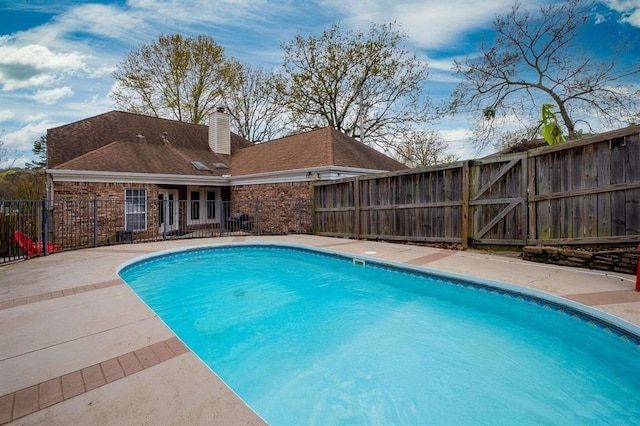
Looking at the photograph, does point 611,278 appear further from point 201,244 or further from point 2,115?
point 2,115

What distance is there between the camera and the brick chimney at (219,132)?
728 inches

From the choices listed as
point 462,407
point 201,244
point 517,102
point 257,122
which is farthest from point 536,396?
point 257,122

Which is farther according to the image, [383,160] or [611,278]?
[383,160]

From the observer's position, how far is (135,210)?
13.4m

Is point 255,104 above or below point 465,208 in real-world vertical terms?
above

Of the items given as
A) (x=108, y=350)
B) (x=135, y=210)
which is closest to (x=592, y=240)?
(x=108, y=350)

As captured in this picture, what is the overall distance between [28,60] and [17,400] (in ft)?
26.7

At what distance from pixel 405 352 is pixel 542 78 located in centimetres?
1629

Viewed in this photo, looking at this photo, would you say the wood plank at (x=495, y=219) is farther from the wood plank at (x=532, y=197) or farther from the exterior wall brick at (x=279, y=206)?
the exterior wall brick at (x=279, y=206)

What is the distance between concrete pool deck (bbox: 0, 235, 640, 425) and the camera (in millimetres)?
2188

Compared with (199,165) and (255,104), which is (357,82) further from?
(199,165)

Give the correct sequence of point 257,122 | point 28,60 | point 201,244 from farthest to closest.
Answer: point 257,122, point 201,244, point 28,60

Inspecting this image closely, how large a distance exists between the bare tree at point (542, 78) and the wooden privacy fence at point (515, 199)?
8.43 meters

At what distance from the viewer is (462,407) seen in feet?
9.62
